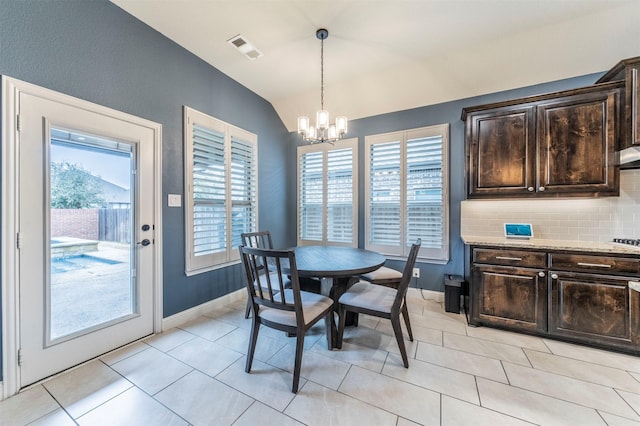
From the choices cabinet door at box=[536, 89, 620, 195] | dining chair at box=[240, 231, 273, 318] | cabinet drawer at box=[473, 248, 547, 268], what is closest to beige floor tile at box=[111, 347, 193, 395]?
dining chair at box=[240, 231, 273, 318]

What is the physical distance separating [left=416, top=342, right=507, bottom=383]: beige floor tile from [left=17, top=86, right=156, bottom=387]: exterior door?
2605 millimetres

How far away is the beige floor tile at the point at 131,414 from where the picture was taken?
56.0 inches

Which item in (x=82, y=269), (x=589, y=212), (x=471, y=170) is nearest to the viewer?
(x=82, y=269)

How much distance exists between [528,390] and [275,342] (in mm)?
1930

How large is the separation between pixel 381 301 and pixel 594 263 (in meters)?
1.92

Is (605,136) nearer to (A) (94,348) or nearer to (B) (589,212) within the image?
(B) (589,212)

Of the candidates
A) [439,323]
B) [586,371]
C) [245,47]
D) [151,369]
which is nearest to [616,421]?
[586,371]

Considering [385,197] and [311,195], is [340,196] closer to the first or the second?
[311,195]

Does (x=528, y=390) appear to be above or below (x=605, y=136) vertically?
below

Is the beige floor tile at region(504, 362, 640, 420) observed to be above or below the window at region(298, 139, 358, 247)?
below

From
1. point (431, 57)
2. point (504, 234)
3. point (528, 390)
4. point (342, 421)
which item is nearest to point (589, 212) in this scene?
point (504, 234)

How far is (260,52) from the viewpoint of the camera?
2.77 metres

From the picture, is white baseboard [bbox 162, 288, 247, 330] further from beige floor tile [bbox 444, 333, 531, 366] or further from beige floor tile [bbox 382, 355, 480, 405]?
beige floor tile [bbox 444, 333, 531, 366]

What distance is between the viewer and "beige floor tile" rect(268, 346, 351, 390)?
1775 millimetres
